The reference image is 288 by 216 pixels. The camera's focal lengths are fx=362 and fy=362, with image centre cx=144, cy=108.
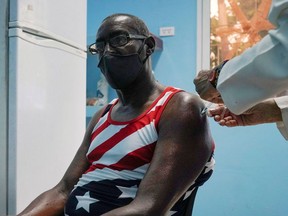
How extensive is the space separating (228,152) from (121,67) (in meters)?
1.69

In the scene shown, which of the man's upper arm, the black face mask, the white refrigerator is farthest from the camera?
the white refrigerator

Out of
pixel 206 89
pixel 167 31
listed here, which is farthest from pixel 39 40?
pixel 167 31

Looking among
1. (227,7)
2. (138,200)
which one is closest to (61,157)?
(138,200)

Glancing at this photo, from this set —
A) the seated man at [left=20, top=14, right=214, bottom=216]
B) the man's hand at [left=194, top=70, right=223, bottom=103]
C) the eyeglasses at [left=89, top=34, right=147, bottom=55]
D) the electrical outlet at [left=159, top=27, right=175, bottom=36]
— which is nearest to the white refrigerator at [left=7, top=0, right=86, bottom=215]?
the seated man at [left=20, top=14, right=214, bottom=216]

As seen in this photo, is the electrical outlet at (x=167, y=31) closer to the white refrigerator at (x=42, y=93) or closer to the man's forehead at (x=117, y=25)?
the white refrigerator at (x=42, y=93)

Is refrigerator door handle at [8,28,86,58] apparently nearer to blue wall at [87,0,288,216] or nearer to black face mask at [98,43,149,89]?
black face mask at [98,43,149,89]

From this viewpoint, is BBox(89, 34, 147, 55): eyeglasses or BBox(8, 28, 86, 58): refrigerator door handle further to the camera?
BBox(8, 28, 86, 58): refrigerator door handle

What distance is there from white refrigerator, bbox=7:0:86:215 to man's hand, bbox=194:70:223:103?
80 cm

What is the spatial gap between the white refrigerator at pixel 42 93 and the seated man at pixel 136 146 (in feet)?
0.67

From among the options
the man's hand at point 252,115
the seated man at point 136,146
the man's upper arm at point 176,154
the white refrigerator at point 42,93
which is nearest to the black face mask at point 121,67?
the seated man at point 136,146

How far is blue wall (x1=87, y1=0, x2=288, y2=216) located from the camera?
2.57 m

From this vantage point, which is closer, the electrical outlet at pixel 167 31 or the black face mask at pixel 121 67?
the black face mask at pixel 121 67

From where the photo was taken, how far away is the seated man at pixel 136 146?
1089mm

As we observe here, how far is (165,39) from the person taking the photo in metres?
2.93
